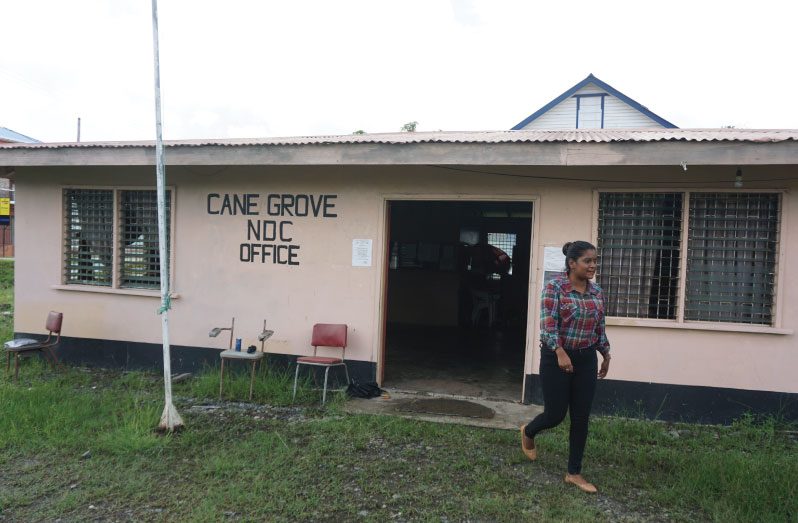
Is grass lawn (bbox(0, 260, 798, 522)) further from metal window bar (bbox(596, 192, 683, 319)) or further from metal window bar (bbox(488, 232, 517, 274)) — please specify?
metal window bar (bbox(488, 232, 517, 274))

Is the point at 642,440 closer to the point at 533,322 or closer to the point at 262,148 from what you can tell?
the point at 533,322

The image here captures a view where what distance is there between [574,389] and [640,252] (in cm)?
243

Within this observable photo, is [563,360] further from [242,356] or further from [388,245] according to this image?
[242,356]

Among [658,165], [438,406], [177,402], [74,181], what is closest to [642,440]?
[438,406]

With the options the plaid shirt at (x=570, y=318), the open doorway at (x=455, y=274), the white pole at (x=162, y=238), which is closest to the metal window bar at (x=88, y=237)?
the white pole at (x=162, y=238)

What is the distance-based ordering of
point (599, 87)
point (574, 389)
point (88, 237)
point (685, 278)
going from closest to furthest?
point (574, 389)
point (685, 278)
point (88, 237)
point (599, 87)

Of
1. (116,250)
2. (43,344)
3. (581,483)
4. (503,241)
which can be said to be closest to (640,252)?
(581,483)

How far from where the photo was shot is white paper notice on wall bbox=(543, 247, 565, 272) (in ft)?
18.8

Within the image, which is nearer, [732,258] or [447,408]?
[732,258]

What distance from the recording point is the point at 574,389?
12.5 feet

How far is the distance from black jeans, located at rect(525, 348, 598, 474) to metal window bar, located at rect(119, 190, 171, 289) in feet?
17.2

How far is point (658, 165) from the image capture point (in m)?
5.06

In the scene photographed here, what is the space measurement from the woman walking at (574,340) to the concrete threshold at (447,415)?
1450mm

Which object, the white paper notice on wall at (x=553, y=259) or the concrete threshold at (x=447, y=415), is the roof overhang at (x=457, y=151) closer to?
the white paper notice on wall at (x=553, y=259)
